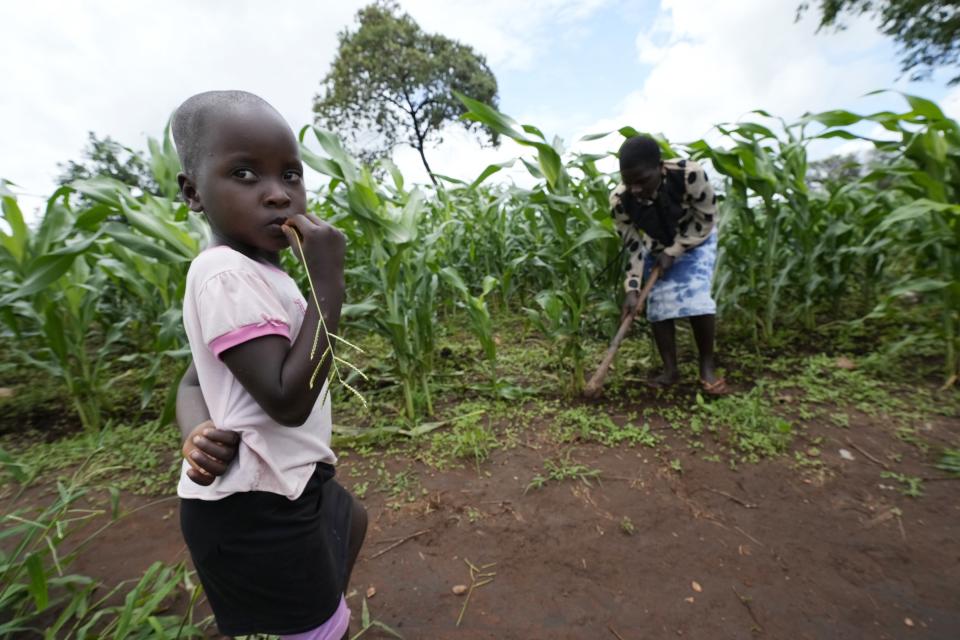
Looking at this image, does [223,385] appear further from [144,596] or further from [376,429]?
[376,429]

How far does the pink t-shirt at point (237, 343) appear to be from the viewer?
0.72 meters

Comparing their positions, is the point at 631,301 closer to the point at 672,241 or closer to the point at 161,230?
the point at 672,241

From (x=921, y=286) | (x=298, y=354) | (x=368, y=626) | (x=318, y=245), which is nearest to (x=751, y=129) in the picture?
(x=921, y=286)

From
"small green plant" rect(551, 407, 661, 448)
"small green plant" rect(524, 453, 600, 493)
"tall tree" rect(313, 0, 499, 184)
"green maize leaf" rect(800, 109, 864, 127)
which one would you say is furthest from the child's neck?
"tall tree" rect(313, 0, 499, 184)

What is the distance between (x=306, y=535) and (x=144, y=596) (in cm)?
103

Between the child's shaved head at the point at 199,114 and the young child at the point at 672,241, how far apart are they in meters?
2.18

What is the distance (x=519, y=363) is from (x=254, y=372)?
2719mm

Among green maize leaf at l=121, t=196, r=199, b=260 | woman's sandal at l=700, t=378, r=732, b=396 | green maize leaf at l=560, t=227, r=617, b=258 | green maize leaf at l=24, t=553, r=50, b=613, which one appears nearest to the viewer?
green maize leaf at l=24, t=553, r=50, b=613

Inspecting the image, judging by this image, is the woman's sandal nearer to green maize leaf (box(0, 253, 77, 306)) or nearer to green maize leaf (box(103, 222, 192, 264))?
green maize leaf (box(103, 222, 192, 264))

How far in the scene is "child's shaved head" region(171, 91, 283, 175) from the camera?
0.76m

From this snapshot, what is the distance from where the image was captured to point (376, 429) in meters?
2.38

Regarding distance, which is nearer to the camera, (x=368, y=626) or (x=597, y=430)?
(x=368, y=626)

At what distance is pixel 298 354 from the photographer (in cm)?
71

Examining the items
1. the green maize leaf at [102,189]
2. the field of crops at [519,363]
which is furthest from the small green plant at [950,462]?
the green maize leaf at [102,189]
